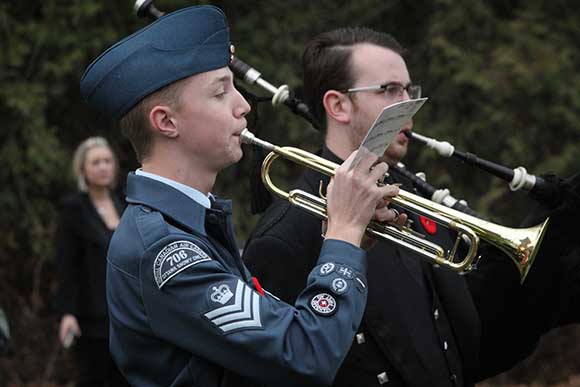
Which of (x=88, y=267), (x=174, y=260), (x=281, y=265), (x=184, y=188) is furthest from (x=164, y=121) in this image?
(x=88, y=267)

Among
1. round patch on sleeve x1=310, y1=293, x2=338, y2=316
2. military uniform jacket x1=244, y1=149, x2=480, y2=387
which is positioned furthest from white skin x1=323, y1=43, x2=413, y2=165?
round patch on sleeve x1=310, y1=293, x2=338, y2=316

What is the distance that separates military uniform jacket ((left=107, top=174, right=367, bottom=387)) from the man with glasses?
2.12 ft

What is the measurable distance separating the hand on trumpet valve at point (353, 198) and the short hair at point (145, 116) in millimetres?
421

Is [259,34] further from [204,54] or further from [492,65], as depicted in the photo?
[204,54]

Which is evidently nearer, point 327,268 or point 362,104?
point 327,268

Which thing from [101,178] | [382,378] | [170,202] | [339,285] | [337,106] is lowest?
[101,178]

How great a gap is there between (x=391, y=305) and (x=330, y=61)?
93 centimetres

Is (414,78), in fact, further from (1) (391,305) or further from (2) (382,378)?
(2) (382,378)

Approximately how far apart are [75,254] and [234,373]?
4125mm

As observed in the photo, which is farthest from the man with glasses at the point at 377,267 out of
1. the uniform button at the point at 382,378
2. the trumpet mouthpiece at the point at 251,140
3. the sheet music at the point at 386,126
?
the sheet music at the point at 386,126

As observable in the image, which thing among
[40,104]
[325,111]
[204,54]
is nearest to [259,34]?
[40,104]

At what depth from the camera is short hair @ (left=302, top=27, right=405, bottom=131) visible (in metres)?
3.42

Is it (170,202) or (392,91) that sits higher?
(392,91)

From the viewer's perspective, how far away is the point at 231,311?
2166 mm
